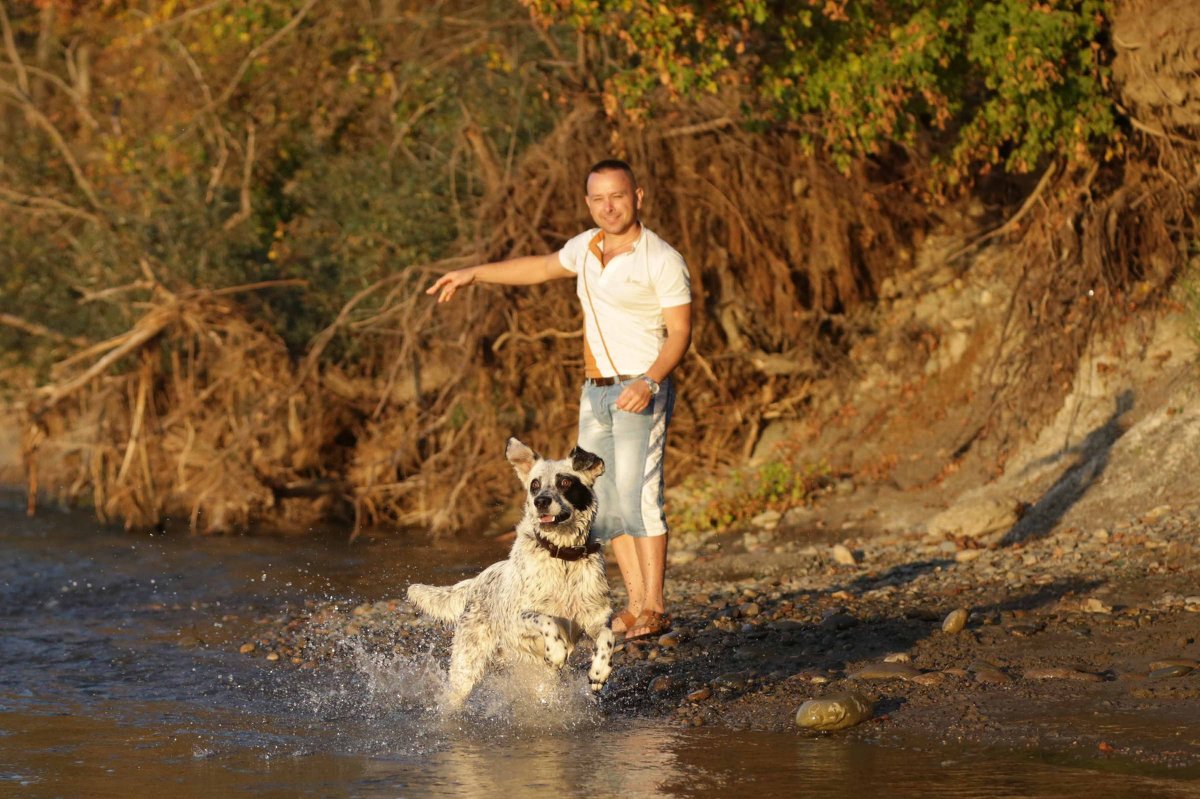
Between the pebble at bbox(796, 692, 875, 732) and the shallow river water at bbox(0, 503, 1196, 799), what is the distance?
0.10 m

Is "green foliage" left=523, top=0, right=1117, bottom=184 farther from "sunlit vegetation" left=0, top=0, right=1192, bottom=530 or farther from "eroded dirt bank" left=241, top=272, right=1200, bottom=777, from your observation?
"eroded dirt bank" left=241, top=272, right=1200, bottom=777

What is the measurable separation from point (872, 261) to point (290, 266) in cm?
645

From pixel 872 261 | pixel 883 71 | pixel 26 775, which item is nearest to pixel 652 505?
pixel 26 775

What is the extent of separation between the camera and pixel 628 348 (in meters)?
7.70

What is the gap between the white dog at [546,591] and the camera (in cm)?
675

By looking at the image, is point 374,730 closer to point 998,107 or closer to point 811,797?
point 811,797

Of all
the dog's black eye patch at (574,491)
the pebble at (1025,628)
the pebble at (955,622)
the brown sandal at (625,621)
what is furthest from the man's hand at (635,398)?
the pebble at (1025,628)

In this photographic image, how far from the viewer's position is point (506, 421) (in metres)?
14.3

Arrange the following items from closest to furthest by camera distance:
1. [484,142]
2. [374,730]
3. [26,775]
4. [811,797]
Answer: [811,797] → [26,775] → [374,730] → [484,142]

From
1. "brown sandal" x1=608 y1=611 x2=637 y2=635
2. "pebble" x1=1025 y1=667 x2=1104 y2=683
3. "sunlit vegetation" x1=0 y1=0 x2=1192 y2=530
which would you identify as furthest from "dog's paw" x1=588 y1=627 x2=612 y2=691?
"sunlit vegetation" x1=0 y1=0 x2=1192 y2=530

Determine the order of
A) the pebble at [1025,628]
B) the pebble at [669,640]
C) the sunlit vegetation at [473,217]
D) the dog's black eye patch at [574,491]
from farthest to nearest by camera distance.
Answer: the sunlit vegetation at [473,217] < the pebble at [669,640] < the pebble at [1025,628] < the dog's black eye patch at [574,491]

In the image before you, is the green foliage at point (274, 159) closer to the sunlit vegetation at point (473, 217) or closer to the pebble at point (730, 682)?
the sunlit vegetation at point (473, 217)

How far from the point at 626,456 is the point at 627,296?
2.75 feet

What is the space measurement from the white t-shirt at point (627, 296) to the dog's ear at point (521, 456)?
2.87ft
